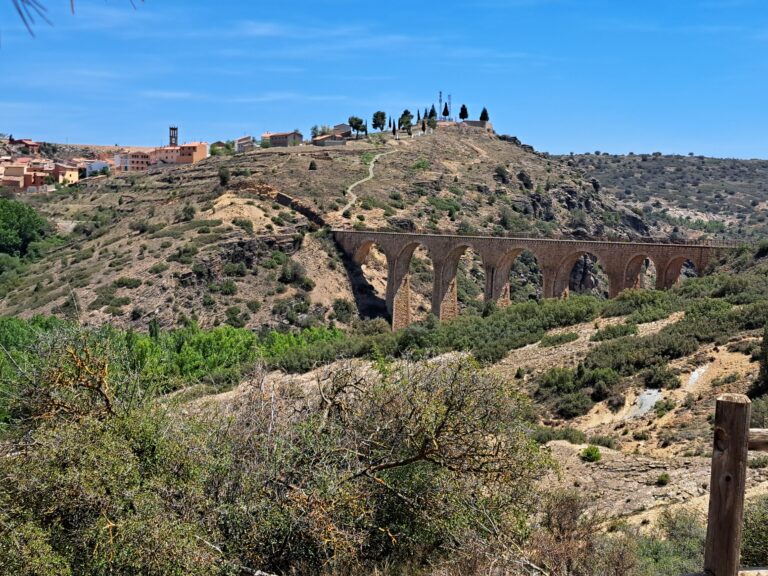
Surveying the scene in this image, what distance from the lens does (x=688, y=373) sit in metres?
19.7

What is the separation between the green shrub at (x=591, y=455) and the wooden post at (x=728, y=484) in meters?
10.4

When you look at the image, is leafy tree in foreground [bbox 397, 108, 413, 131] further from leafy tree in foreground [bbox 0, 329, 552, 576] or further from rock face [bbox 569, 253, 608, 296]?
leafy tree in foreground [bbox 0, 329, 552, 576]

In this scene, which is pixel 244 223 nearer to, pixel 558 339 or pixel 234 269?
pixel 234 269

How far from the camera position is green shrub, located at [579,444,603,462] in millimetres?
14898

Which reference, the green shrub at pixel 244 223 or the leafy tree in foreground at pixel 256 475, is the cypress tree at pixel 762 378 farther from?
the green shrub at pixel 244 223

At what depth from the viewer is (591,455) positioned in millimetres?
14938

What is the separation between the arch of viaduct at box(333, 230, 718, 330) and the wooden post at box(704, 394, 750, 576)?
27160mm

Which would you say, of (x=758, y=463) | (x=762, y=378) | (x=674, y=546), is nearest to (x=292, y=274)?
(x=762, y=378)

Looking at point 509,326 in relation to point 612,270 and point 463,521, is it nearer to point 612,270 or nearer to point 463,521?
point 612,270

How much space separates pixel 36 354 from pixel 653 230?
250 ft

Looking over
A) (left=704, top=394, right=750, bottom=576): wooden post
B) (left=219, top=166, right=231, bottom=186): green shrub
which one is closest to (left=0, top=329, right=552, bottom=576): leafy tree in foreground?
(left=704, top=394, right=750, bottom=576): wooden post

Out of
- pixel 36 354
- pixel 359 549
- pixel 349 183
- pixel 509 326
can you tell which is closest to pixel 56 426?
pixel 36 354

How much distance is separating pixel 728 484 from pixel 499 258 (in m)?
33.7

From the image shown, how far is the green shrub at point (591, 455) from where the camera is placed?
48.9ft
